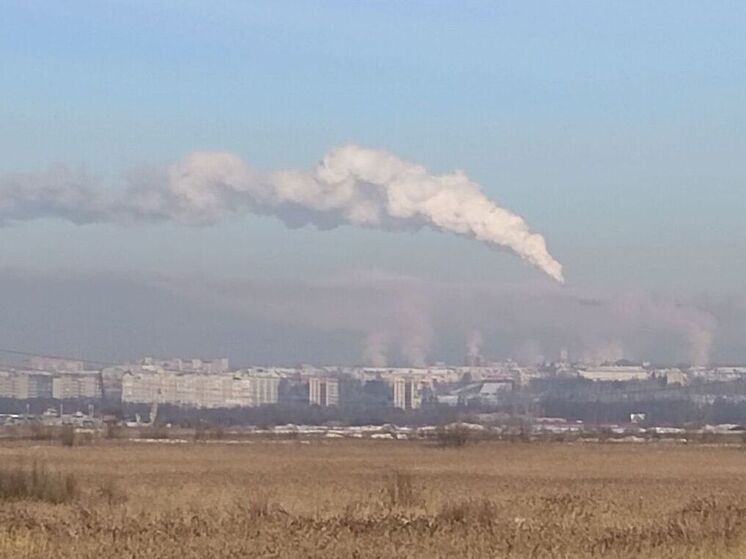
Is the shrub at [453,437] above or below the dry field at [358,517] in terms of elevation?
above

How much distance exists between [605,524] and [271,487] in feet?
60.0

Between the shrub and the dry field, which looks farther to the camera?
the shrub

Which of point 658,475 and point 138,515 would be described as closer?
point 138,515

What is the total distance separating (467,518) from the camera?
87.0 feet

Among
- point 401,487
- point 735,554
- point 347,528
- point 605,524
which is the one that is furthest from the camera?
point 401,487

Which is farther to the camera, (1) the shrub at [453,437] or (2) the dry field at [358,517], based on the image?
(1) the shrub at [453,437]

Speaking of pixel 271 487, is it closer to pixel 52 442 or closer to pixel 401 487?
pixel 401 487

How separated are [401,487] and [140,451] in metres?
57.3

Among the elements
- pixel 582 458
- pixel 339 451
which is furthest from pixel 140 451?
pixel 582 458

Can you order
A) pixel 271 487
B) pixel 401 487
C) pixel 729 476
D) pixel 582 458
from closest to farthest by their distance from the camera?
pixel 401 487, pixel 271 487, pixel 729 476, pixel 582 458

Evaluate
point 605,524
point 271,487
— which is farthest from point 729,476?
point 605,524

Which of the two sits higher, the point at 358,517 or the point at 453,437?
the point at 453,437

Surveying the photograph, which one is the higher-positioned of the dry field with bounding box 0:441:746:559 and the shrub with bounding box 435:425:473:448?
the shrub with bounding box 435:425:473:448

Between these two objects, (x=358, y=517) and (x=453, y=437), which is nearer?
(x=358, y=517)
